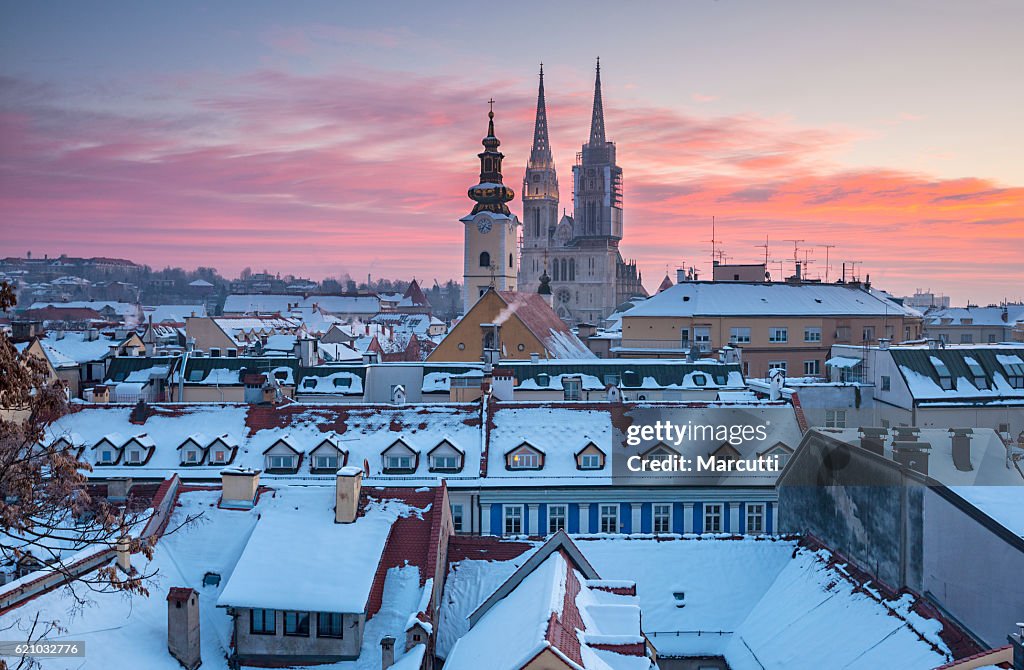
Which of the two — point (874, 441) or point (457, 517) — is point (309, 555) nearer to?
point (457, 517)

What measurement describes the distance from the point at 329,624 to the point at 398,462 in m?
15.5

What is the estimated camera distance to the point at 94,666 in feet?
57.0

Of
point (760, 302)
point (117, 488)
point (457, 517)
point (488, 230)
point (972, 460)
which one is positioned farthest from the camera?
point (488, 230)

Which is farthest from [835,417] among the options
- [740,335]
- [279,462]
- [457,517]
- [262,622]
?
[262,622]

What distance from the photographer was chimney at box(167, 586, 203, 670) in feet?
61.8

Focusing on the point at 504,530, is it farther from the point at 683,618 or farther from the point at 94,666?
the point at 94,666

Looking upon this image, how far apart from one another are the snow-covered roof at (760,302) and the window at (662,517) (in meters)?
40.3

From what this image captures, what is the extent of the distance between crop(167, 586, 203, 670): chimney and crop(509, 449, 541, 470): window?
17.6 meters

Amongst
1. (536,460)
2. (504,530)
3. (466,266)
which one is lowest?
(504,530)

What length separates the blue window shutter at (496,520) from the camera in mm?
34750

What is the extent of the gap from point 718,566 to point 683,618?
220 cm

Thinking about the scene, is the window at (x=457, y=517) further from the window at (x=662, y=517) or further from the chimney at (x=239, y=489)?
the chimney at (x=239, y=489)

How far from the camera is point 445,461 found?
35656 millimetres

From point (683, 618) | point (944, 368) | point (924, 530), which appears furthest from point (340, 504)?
point (944, 368)
